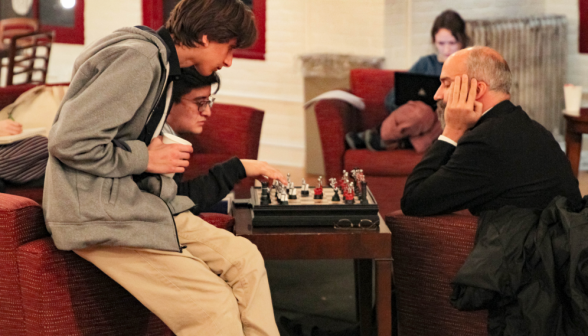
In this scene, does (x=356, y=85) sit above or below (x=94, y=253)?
above

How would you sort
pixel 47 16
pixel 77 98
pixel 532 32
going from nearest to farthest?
pixel 77 98
pixel 532 32
pixel 47 16

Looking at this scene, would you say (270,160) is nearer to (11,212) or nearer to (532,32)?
(532,32)

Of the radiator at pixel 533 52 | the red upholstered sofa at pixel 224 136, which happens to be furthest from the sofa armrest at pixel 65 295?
the radiator at pixel 533 52

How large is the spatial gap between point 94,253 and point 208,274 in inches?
11.1

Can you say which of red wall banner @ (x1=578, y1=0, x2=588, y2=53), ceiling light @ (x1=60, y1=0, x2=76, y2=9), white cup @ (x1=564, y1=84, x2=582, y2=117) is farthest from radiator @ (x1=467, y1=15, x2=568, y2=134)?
ceiling light @ (x1=60, y1=0, x2=76, y2=9)

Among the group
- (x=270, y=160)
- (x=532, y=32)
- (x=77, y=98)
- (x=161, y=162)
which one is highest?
(x=532, y=32)

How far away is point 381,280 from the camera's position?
6.24 feet

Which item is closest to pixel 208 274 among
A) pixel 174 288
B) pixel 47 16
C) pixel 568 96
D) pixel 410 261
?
pixel 174 288

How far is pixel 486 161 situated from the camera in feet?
6.19

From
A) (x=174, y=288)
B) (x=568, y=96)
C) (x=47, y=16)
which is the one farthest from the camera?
(x=47, y=16)

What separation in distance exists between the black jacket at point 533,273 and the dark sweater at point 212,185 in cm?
70

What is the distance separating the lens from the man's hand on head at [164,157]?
1707mm

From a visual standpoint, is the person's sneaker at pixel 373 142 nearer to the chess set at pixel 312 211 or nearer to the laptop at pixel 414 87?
the laptop at pixel 414 87

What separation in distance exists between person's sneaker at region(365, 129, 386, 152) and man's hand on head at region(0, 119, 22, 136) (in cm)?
179
